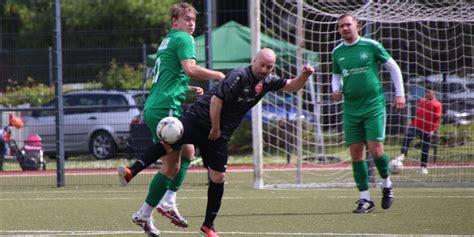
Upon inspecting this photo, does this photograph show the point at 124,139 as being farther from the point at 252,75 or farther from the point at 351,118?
the point at 252,75

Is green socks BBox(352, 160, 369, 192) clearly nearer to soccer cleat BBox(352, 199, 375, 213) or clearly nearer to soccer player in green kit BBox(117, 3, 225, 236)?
soccer cleat BBox(352, 199, 375, 213)

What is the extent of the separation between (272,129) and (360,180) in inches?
405

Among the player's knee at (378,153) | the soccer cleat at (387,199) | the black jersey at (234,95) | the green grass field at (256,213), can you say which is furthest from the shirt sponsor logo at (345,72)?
the black jersey at (234,95)

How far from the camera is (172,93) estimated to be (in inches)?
361

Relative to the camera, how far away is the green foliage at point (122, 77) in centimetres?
2136

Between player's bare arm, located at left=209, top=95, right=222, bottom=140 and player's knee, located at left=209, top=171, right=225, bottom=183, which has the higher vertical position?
player's bare arm, located at left=209, top=95, right=222, bottom=140

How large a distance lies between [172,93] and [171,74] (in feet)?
0.58

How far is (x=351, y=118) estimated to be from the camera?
37.1 ft

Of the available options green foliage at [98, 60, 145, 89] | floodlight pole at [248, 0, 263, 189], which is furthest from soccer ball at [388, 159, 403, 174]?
green foliage at [98, 60, 145, 89]

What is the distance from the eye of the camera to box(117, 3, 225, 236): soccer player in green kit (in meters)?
8.89

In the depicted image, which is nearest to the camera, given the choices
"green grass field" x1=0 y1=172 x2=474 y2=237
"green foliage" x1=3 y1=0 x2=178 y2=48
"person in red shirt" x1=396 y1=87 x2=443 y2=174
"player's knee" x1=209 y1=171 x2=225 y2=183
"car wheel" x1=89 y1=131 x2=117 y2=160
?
"player's knee" x1=209 y1=171 x2=225 y2=183

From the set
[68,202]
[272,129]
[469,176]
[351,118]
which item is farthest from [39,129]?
[351,118]

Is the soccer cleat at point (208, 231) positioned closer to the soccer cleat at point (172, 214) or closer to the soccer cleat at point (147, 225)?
the soccer cleat at point (147, 225)

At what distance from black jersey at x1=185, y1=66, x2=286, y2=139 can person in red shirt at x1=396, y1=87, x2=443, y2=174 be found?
369 inches
